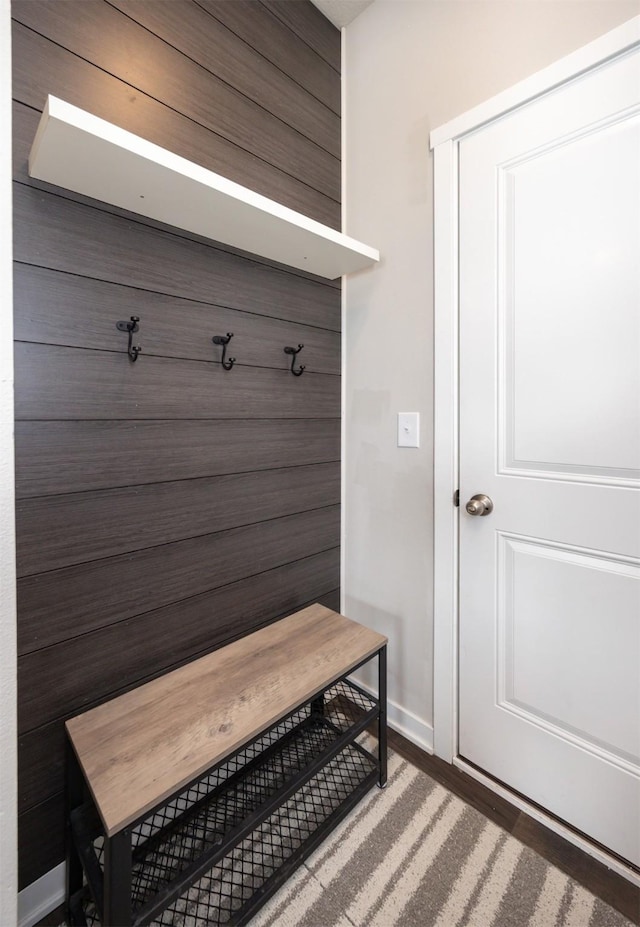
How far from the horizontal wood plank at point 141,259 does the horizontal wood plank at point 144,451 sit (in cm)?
37

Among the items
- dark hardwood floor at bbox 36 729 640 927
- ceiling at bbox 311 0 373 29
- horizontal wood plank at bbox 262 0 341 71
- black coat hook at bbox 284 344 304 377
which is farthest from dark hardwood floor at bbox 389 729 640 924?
ceiling at bbox 311 0 373 29

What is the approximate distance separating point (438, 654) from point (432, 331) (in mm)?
1098

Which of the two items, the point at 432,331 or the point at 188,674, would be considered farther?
the point at 432,331

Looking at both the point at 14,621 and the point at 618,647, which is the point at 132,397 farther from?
the point at 618,647

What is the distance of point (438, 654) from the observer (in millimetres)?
1463

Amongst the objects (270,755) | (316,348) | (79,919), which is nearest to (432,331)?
(316,348)

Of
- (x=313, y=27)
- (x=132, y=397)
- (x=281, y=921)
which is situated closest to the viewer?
(x=281, y=921)

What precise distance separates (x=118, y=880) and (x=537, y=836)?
1111 millimetres

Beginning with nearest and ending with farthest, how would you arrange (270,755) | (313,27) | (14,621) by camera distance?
(14,621) < (270,755) < (313,27)

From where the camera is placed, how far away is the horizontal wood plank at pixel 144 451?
0.98m

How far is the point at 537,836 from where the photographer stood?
47.6 inches

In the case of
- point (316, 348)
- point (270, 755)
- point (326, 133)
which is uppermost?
point (326, 133)

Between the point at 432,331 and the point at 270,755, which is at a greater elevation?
the point at 432,331

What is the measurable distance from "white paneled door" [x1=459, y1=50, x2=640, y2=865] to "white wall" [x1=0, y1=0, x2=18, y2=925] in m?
1.18
